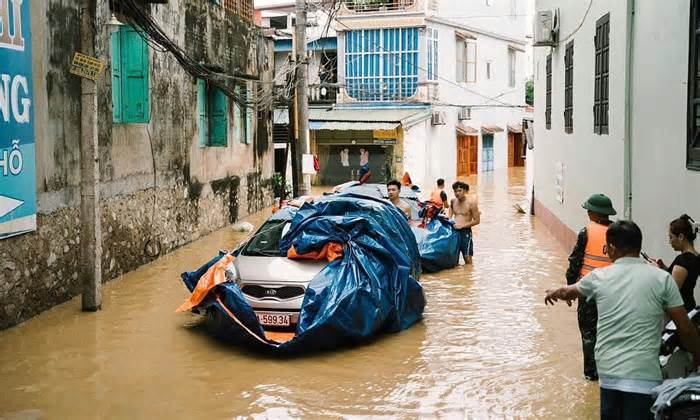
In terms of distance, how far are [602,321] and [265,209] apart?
782 inches

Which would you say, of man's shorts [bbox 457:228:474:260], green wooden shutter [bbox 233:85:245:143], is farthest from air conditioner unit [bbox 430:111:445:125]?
man's shorts [bbox 457:228:474:260]

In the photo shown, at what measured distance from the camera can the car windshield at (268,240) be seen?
993 cm

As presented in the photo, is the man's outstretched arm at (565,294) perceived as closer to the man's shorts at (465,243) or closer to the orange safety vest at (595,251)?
the orange safety vest at (595,251)

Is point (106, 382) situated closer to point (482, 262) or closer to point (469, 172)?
point (482, 262)

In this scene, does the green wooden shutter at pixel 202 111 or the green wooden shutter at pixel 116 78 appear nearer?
the green wooden shutter at pixel 116 78

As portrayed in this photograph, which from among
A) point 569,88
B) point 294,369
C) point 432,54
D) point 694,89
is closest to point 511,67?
point 432,54

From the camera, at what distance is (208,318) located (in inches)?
414

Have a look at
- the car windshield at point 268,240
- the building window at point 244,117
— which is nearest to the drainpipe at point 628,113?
the car windshield at point 268,240

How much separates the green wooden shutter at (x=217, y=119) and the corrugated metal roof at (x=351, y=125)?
1483cm

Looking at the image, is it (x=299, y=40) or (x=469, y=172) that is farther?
(x=469, y=172)

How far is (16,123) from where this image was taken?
9938mm

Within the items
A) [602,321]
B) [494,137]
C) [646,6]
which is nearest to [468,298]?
[646,6]

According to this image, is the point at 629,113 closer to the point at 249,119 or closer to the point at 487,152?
the point at 249,119

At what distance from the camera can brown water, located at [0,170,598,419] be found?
7336 millimetres
